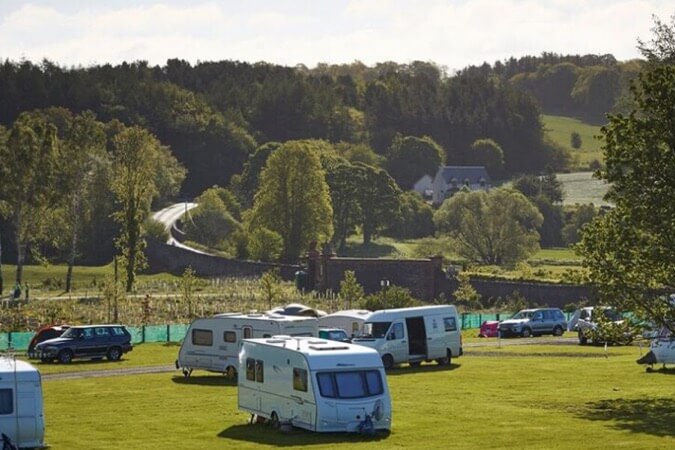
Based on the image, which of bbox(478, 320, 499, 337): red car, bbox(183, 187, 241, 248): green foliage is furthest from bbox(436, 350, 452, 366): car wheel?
bbox(183, 187, 241, 248): green foliage

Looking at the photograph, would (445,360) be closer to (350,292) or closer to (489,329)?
(489,329)

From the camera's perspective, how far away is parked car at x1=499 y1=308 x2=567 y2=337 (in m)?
73.9

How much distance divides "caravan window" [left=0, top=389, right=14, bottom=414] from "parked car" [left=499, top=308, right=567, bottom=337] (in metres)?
42.6

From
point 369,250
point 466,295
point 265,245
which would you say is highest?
point 265,245

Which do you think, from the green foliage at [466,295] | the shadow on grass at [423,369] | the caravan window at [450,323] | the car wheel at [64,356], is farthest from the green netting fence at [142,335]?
the green foliage at [466,295]

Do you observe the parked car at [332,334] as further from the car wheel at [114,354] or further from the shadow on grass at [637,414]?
the car wheel at [114,354]

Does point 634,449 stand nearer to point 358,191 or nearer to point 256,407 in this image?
point 256,407

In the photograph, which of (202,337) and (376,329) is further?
(376,329)

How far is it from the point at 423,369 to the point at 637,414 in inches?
613

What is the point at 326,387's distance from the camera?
3553 centimetres

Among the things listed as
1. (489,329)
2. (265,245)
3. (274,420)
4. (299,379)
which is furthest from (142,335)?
(265,245)

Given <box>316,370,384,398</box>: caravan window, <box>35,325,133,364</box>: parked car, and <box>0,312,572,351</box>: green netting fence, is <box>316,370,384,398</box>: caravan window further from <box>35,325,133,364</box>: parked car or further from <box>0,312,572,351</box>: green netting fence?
<box>0,312,572,351</box>: green netting fence

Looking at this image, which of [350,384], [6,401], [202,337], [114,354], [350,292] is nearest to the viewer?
[6,401]

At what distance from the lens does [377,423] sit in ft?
118
